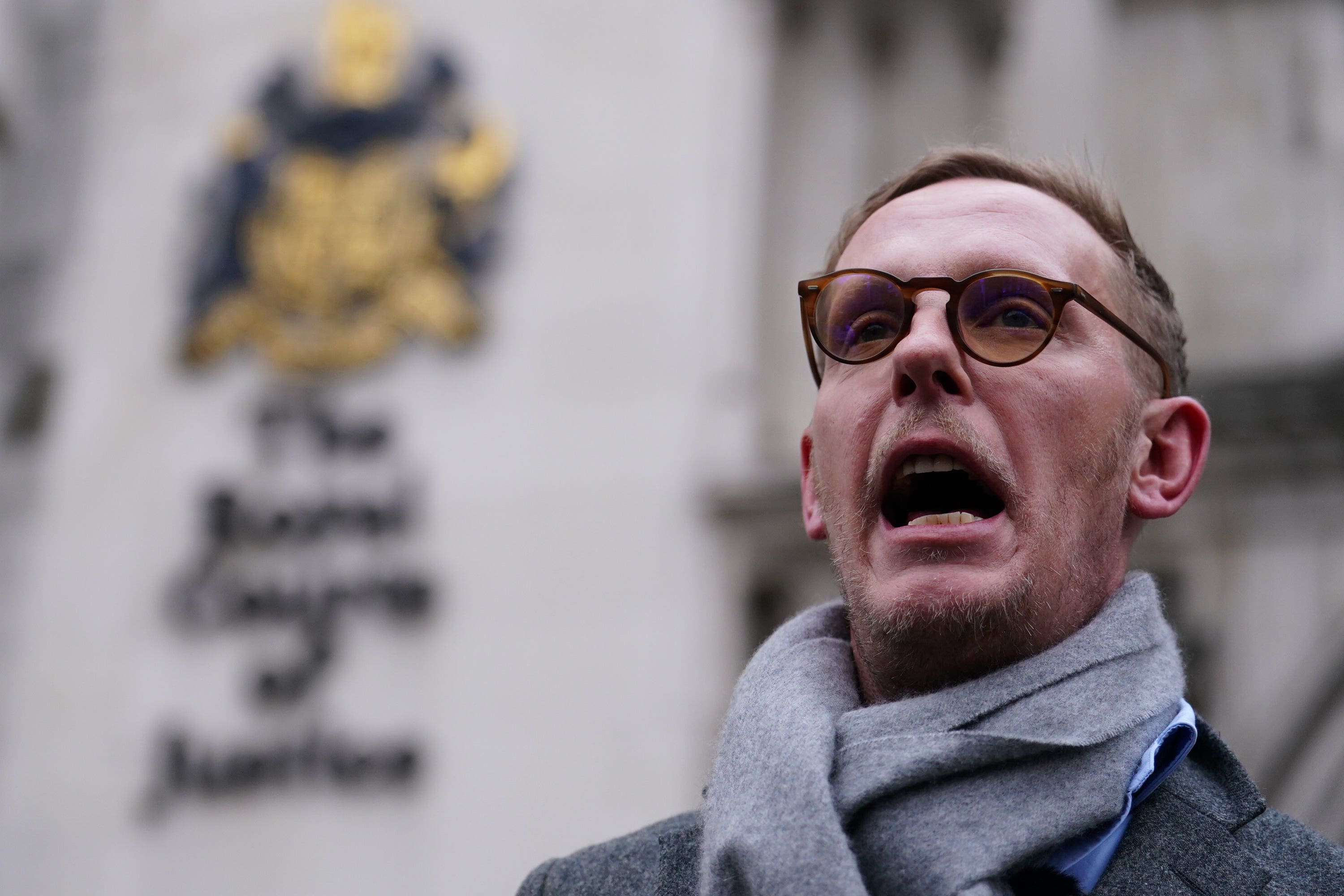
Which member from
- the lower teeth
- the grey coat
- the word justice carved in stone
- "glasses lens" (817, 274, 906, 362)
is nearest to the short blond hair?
"glasses lens" (817, 274, 906, 362)

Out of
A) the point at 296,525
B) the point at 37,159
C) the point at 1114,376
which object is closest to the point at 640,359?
the point at 296,525

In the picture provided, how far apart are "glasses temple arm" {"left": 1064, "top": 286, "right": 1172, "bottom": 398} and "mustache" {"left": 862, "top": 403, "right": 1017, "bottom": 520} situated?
22cm

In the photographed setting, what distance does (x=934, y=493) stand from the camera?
1.75m

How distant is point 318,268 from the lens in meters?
8.30

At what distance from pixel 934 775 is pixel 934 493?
0.39 metres

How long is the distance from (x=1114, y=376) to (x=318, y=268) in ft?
23.2

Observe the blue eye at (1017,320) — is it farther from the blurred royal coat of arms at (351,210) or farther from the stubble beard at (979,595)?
the blurred royal coat of arms at (351,210)

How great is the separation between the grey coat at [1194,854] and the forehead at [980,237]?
582 mm

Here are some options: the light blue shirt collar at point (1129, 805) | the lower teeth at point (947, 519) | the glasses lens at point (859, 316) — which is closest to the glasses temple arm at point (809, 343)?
the glasses lens at point (859, 316)

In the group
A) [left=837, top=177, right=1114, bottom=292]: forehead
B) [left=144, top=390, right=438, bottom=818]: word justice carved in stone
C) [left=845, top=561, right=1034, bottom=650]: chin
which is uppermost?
[left=837, top=177, right=1114, bottom=292]: forehead

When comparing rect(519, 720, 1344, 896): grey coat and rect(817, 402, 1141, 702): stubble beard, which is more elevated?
rect(817, 402, 1141, 702): stubble beard

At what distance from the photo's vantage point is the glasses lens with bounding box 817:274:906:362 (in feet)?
5.70

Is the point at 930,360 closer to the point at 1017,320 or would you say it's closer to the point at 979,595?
the point at 1017,320

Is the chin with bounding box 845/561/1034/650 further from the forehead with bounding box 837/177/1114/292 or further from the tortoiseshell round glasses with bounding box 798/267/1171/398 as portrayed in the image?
the forehead with bounding box 837/177/1114/292
